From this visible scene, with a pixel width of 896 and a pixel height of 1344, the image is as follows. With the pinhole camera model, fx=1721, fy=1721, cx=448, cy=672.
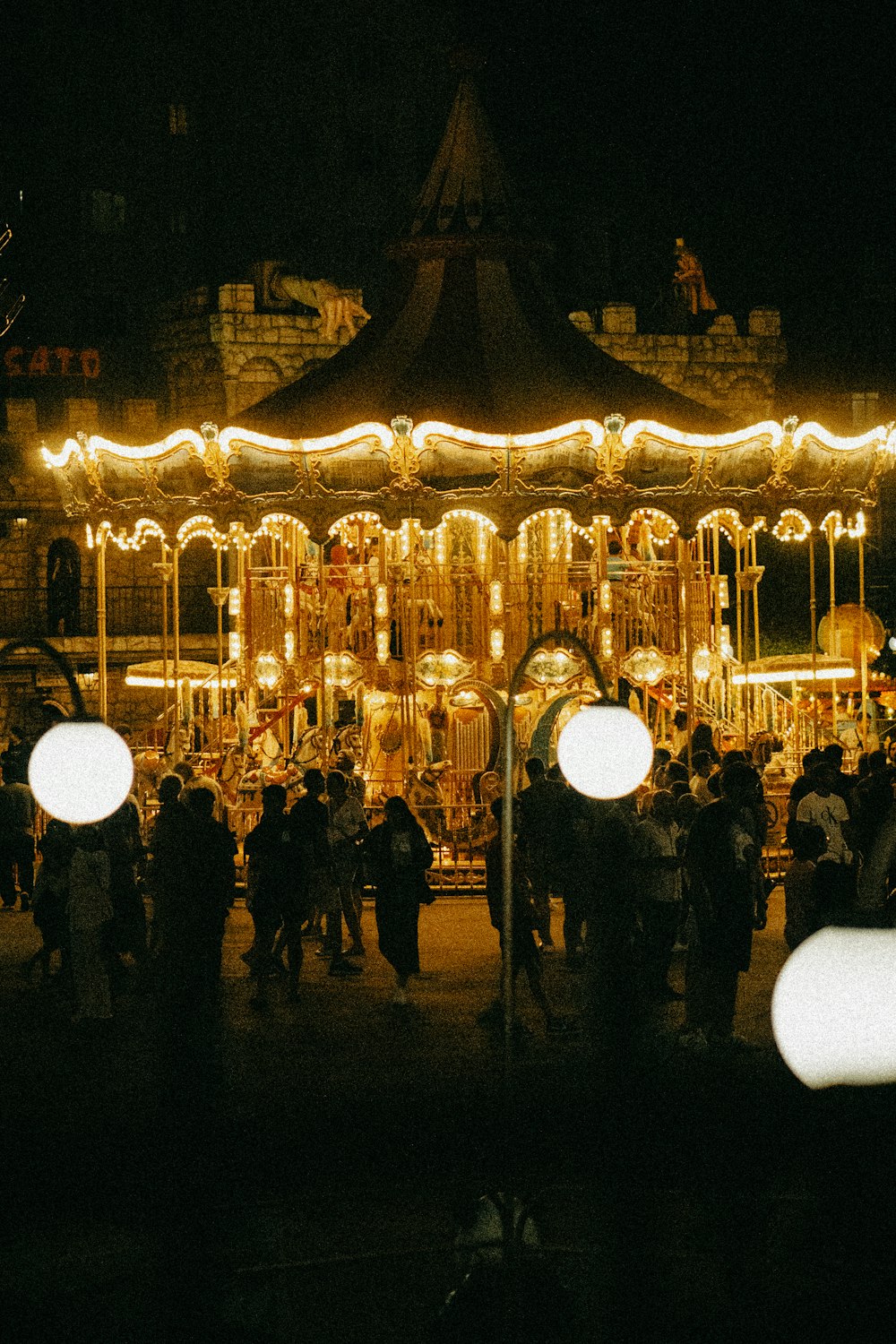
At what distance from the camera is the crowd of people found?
32.4 ft

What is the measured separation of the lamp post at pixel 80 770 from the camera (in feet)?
23.8

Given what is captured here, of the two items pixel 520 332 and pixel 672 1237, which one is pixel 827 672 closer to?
pixel 520 332

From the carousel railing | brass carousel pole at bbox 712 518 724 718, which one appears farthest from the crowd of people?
brass carousel pole at bbox 712 518 724 718

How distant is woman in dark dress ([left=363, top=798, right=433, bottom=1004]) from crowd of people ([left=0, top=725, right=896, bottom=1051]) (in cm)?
1

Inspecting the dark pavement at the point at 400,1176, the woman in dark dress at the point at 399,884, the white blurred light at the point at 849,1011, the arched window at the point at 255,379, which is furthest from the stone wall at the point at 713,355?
the white blurred light at the point at 849,1011

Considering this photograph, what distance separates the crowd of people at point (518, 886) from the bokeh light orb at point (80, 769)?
8.76 ft

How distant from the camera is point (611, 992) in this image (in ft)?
28.9

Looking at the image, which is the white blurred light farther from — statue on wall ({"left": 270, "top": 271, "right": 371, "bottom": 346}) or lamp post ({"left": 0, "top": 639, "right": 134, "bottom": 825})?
statue on wall ({"left": 270, "top": 271, "right": 371, "bottom": 346})

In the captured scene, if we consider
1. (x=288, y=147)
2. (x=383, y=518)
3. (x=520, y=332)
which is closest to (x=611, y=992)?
(x=383, y=518)

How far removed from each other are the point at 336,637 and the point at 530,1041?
10.8 meters

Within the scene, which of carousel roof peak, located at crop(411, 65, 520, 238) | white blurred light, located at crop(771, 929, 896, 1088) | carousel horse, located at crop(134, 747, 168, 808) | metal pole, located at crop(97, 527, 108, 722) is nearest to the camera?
white blurred light, located at crop(771, 929, 896, 1088)

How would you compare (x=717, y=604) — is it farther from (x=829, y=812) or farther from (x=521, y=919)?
(x=521, y=919)

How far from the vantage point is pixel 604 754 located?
24.3ft

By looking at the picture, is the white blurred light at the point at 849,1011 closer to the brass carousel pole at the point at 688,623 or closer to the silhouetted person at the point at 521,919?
the silhouetted person at the point at 521,919
